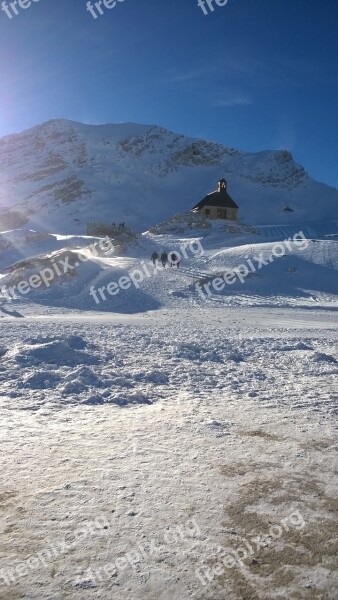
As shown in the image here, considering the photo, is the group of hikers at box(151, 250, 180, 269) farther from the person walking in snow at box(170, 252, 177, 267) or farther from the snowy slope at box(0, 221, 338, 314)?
the snowy slope at box(0, 221, 338, 314)

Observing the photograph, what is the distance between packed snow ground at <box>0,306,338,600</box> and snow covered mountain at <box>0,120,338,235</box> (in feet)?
209

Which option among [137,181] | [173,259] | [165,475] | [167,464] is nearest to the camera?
[165,475]

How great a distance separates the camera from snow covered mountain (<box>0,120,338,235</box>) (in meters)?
78.7

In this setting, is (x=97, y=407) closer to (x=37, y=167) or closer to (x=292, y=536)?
(x=292, y=536)

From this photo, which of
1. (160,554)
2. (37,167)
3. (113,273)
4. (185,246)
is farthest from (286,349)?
(37,167)

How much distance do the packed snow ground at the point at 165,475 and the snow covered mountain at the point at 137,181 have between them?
6373 cm

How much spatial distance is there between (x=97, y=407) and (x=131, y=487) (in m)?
2.70

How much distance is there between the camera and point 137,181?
9700 centimetres

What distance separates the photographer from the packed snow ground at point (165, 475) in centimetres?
367

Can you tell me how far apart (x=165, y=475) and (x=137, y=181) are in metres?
96.3

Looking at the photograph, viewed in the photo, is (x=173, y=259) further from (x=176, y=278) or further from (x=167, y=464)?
(x=167, y=464)

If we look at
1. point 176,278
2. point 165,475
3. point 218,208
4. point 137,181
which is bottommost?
point 165,475

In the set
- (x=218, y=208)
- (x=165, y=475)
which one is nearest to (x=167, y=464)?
(x=165, y=475)

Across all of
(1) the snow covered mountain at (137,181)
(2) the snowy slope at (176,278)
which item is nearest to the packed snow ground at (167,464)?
(2) the snowy slope at (176,278)
